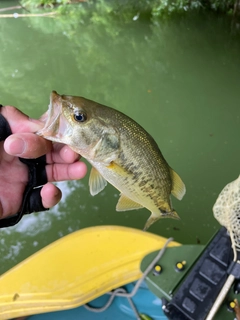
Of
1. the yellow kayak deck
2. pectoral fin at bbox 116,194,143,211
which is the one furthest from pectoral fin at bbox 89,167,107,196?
the yellow kayak deck

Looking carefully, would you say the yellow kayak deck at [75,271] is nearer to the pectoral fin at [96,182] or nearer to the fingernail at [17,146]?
the pectoral fin at [96,182]

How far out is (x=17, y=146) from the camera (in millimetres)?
1276

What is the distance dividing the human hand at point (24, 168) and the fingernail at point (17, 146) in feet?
0.33

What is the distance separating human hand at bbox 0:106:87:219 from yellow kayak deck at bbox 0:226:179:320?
0.65m

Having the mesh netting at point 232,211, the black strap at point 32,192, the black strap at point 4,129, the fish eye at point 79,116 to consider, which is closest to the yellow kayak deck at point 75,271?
the mesh netting at point 232,211

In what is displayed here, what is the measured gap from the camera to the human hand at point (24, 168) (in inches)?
56.8

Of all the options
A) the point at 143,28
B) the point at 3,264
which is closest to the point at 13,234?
the point at 3,264

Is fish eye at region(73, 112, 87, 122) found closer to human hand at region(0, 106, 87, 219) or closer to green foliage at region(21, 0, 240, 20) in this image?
human hand at region(0, 106, 87, 219)

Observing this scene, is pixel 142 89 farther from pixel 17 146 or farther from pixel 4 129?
pixel 17 146

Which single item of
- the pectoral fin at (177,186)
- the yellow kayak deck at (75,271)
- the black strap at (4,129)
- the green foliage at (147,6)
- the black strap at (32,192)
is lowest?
the yellow kayak deck at (75,271)

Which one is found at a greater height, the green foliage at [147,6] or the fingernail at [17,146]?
the green foliage at [147,6]

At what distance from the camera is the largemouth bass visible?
1235 millimetres

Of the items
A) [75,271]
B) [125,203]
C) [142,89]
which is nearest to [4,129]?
[125,203]

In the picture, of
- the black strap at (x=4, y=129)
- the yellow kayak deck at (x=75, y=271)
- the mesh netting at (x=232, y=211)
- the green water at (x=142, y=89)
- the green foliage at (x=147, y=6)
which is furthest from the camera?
the green foliage at (x=147, y=6)
